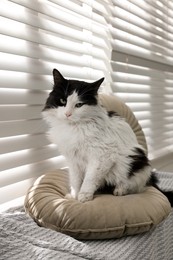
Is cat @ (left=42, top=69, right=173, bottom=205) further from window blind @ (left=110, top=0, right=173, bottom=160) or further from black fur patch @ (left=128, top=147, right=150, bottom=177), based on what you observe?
window blind @ (left=110, top=0, right=173, bottom=160)

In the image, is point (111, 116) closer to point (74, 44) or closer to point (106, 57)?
point (74, 44)

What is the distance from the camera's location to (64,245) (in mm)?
940

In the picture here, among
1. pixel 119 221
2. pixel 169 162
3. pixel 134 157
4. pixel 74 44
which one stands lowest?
pixel 169 162

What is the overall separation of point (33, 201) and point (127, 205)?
33 centimetres

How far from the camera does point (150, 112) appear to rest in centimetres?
270

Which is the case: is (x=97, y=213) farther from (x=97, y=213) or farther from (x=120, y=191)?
(x=120, y=191)

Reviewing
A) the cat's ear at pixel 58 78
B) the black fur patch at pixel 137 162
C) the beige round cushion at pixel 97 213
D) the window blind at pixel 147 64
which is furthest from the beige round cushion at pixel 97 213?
the window blind at pixel 147 64

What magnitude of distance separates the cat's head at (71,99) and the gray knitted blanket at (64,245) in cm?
39

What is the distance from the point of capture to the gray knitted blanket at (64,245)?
89 centimetres

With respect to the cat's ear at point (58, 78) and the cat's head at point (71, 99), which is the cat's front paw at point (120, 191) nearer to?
the cat's head at point (71, 99)

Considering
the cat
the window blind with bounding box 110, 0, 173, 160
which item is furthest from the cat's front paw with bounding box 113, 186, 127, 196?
the window blind with bounding box 110, 0, 173, 160

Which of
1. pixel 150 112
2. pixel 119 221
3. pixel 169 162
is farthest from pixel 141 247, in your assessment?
pixel 169 162

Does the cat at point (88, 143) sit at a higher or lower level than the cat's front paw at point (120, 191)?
higher

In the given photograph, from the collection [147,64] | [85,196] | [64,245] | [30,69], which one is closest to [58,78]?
[30,69]
